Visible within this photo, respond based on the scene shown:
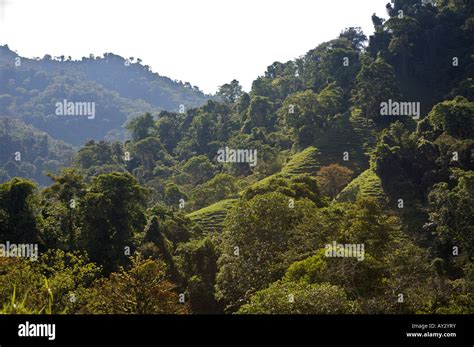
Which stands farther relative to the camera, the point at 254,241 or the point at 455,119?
the point at 455,119

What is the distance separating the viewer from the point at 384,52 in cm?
7162

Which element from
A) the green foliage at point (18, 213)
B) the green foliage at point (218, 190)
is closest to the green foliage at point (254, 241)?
the green foliage at point (18, 213)

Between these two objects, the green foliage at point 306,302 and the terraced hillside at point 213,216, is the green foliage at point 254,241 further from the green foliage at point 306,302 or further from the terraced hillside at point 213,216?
the terraced hillside at point 213,216

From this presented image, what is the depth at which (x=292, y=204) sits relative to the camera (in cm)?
2914

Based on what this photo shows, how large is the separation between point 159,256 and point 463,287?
1603 centimetres

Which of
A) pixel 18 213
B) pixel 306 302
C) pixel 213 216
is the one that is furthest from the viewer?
pixel 213 216

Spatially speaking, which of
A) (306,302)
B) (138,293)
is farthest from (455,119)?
(138,293)

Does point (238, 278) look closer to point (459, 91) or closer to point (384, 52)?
point (459, 91)

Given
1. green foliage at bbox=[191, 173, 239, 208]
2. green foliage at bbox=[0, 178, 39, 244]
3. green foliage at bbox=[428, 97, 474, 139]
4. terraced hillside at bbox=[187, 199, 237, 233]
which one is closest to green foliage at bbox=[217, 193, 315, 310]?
green foliage at bbox=[0, 178, 39, 244]

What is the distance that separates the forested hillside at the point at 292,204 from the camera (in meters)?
21.5

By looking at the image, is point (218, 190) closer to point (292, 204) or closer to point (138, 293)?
point (292, 204)

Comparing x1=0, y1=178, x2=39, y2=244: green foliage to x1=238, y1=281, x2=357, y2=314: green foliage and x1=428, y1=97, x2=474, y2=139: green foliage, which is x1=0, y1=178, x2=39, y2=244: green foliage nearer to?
x1=238, y1=281, x2=357, y2=314: green foliage

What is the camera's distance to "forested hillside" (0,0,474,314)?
21531 millimetres
